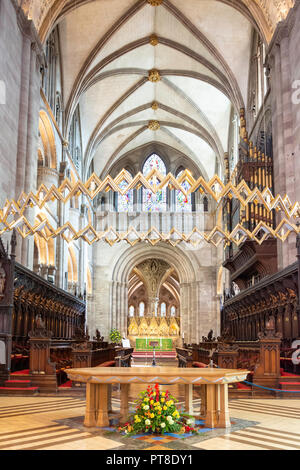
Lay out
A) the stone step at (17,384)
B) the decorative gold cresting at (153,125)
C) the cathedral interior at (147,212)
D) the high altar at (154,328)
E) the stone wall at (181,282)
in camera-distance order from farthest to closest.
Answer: the high altar at (154,328), the stone wall at (181,282), the decorative gold cresting at (153,125), the stone step at (17,384), the cathedral interior at (147,212)

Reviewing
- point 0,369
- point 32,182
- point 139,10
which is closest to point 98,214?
point 139,10

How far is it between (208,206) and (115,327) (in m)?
9.48

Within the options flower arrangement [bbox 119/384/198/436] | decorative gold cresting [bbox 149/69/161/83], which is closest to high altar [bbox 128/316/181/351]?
decorative gold cresting [bbox 149/69/161/83]

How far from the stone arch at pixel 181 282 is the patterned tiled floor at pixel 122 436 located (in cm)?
2215

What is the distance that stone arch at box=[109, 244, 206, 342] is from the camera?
97.3ft

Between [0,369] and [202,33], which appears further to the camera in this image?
[202,33]

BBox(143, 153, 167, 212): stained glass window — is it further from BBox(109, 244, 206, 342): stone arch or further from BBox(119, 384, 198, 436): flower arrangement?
BBox(119, 384, 198, 436): flower arrangement

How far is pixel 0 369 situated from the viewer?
955 cm

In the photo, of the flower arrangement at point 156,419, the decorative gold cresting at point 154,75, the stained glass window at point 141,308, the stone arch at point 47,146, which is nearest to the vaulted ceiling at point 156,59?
the decorative gold cresting at point 154,75

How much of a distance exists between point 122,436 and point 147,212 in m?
25.2

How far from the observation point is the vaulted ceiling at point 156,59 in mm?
18781

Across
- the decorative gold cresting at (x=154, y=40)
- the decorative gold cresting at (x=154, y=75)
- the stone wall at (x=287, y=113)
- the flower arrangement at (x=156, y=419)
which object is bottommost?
the flower arrangement at (x=156, y=419)

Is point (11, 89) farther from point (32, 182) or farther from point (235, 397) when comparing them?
point (235, 397)

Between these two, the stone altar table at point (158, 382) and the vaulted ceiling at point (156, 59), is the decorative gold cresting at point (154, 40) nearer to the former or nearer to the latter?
the vaulted ceiling at point (156, 59)
